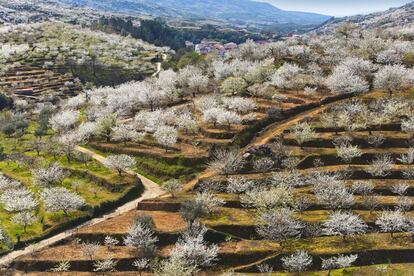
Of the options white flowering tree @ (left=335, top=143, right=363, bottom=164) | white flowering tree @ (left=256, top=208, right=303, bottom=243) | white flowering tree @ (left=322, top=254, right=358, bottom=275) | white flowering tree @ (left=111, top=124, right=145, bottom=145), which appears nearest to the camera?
white flowering tree @ (left=322, top=254, right=358, bottom=275)

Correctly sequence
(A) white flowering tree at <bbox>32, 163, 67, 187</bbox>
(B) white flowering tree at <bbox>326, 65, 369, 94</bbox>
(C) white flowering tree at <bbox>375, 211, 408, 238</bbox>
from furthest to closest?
(B) white flowering tree at <bbox>326, 65, 369, 94</bbox> < (A) white flowering tree at <bbox>32, 163, 67, 187</bbox> < (C) white flowering tree at <bbox>375, 211, 408, 238</bbox>

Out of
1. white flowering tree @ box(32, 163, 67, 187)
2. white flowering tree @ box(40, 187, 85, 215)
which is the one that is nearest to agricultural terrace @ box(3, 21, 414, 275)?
white flowering tree @ box(40, 187, 85, 215)

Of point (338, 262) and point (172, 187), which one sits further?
point (172, 187)

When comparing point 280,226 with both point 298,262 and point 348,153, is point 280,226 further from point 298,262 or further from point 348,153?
point 348,153

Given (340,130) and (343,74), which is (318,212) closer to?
(340,130)

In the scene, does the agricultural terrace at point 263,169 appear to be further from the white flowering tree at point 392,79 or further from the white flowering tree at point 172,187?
the white flowering tree at point 392,79

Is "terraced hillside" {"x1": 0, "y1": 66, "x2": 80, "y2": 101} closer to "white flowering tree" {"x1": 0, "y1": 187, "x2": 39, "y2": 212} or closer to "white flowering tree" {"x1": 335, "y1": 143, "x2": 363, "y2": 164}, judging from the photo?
"white flowering tree" {"x1": 0, "y1": 187, "x2": 39, "y2": 212}

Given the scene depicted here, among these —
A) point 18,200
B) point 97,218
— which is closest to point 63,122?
point 18,200

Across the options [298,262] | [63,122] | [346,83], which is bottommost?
[63,122]

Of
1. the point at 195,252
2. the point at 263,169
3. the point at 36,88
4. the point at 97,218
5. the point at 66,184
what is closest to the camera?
the point at 195,252
